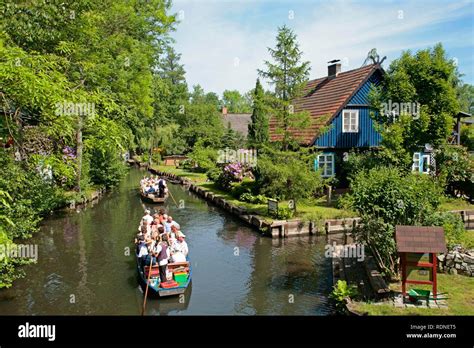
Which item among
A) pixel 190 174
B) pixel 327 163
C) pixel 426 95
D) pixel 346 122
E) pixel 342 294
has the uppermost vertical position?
pixel 426 95

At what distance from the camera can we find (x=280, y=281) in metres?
14.5

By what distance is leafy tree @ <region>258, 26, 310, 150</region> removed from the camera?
21.7 m

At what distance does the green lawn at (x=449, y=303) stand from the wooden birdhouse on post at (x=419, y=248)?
0.58 metres

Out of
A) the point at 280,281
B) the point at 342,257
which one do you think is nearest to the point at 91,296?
the point at 280,281

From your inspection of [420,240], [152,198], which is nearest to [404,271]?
[420,240]

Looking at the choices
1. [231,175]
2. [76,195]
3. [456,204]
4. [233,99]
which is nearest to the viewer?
[456,204]

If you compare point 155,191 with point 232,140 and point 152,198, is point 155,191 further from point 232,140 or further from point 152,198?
point 232,140

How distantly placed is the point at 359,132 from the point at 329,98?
9.40 ft

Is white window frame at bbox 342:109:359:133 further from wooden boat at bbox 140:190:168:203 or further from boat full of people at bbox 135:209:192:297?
boat full of people at bbox 135:209:192:297

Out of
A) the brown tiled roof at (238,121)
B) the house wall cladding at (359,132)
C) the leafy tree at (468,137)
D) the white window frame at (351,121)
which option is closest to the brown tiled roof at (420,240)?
the house wall cladding at (359,132)

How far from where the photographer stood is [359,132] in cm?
2727

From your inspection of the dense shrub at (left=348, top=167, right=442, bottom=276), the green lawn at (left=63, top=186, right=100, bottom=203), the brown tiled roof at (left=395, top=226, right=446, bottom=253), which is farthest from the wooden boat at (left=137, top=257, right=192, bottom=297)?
the green lawn at (left=63, top=186, right=100, bottom=203)

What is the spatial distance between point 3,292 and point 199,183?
2381 cm

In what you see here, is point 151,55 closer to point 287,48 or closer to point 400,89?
point 287,48
